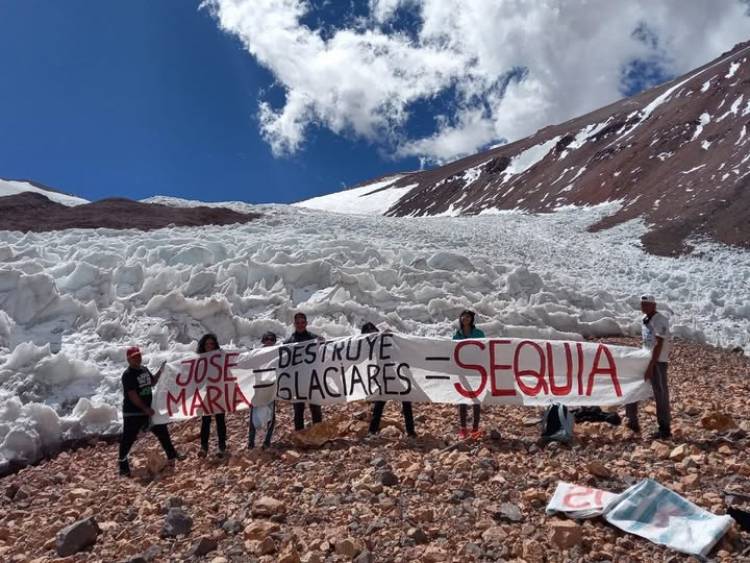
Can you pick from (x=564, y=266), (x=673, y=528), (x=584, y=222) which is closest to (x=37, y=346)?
(x=673, y=528)

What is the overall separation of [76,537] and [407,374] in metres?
3.70

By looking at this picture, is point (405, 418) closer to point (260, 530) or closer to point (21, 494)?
point (260, 530)

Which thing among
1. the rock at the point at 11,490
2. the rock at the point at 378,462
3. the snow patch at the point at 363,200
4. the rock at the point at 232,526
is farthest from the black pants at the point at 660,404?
the snow patch at the point at 363,200

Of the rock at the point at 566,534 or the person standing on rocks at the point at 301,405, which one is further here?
the person standing on rocks at the point at 301,405

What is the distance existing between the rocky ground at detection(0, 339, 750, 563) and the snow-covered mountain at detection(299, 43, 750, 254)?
17078mm

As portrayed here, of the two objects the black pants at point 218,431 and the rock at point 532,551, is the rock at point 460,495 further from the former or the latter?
the black pants at point 218,431

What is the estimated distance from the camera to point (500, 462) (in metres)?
5.13

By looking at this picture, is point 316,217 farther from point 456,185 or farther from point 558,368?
point 456,185

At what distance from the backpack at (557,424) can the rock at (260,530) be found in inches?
113

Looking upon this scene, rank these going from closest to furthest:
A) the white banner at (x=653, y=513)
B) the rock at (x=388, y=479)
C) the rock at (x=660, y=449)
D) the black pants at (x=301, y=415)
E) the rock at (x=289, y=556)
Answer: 1. the white banner at (x=653, y=513)
2. the rock at (x=289, y=556)
3. the rock at (x=388, y=479)
4. the rock at (x=660, y=449)
5. the black pants at (x=301, y=415)

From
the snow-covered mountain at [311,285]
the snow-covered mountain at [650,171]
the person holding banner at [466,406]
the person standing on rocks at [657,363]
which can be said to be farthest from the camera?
the snow-covered mountain at [650,171]

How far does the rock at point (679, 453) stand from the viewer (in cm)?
489

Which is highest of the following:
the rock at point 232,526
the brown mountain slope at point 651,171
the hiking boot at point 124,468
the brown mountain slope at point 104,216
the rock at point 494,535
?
the brown mountain slope at point 651,171

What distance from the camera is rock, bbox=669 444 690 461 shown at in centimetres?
489
